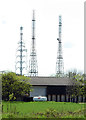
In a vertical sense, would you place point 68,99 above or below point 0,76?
below

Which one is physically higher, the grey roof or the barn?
the grey roof

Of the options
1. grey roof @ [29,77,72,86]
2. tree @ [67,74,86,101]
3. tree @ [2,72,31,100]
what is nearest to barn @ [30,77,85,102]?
grey roof @ [29,77,72,86]

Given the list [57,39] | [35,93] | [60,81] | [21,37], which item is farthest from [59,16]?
[35,93]

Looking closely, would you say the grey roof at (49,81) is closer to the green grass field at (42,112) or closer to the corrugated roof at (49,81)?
the corrugated roof at (49,81)

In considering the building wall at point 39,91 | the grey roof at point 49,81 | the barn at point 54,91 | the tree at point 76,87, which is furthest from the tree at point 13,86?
the tree at point 76,87

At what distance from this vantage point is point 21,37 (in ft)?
160

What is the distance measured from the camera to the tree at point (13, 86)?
112 feet

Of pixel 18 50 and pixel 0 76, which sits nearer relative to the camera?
pixel 0 76

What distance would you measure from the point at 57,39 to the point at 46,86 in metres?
11.8

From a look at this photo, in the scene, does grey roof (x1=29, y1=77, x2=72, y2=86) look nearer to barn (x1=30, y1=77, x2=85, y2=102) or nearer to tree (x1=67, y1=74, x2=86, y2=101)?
barn (x1=30, y1=77, x2=85, y2=102)

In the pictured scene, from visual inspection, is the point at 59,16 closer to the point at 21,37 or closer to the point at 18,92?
the point at 21,37

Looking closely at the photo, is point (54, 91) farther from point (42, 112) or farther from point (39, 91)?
point (42, 112)

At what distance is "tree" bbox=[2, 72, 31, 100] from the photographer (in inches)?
1348

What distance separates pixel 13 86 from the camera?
35.0 metres
